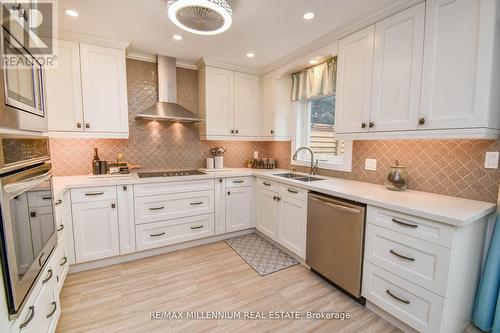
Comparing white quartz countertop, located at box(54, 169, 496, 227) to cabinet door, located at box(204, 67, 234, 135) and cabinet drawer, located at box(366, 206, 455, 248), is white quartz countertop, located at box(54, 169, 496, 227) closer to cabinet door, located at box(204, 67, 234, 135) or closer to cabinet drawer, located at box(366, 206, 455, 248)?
cabinet drawer, located at box(366, 206, 455, 248)

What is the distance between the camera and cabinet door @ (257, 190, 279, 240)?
2.84m

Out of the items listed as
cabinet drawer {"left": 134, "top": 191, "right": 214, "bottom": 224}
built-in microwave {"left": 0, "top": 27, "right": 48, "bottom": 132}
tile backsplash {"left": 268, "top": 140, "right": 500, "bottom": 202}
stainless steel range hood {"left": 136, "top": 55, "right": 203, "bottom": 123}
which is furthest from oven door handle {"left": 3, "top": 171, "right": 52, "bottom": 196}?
tile backsplash {"left": 268, "top": 140, "right": 500, "bottom": 202}

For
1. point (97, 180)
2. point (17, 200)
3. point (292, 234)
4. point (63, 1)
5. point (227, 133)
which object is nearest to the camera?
point (17, 200)

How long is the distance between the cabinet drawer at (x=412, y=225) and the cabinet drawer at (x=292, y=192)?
71cm

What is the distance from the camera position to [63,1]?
1.84m

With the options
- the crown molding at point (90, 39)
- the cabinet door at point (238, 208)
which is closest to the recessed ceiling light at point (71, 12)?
the crown molding at point (90, 39)

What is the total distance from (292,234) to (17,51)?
2.54 metres

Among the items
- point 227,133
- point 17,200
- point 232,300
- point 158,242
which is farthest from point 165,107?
point 232,300

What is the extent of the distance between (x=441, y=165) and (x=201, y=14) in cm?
227

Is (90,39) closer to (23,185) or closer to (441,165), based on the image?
(23,185)

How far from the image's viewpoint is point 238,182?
3.13 m

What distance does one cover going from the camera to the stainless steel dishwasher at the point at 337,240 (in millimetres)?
1837

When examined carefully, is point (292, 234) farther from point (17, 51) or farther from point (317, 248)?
point (17, 51)

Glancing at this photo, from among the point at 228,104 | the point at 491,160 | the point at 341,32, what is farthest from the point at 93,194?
the point at 491,160
